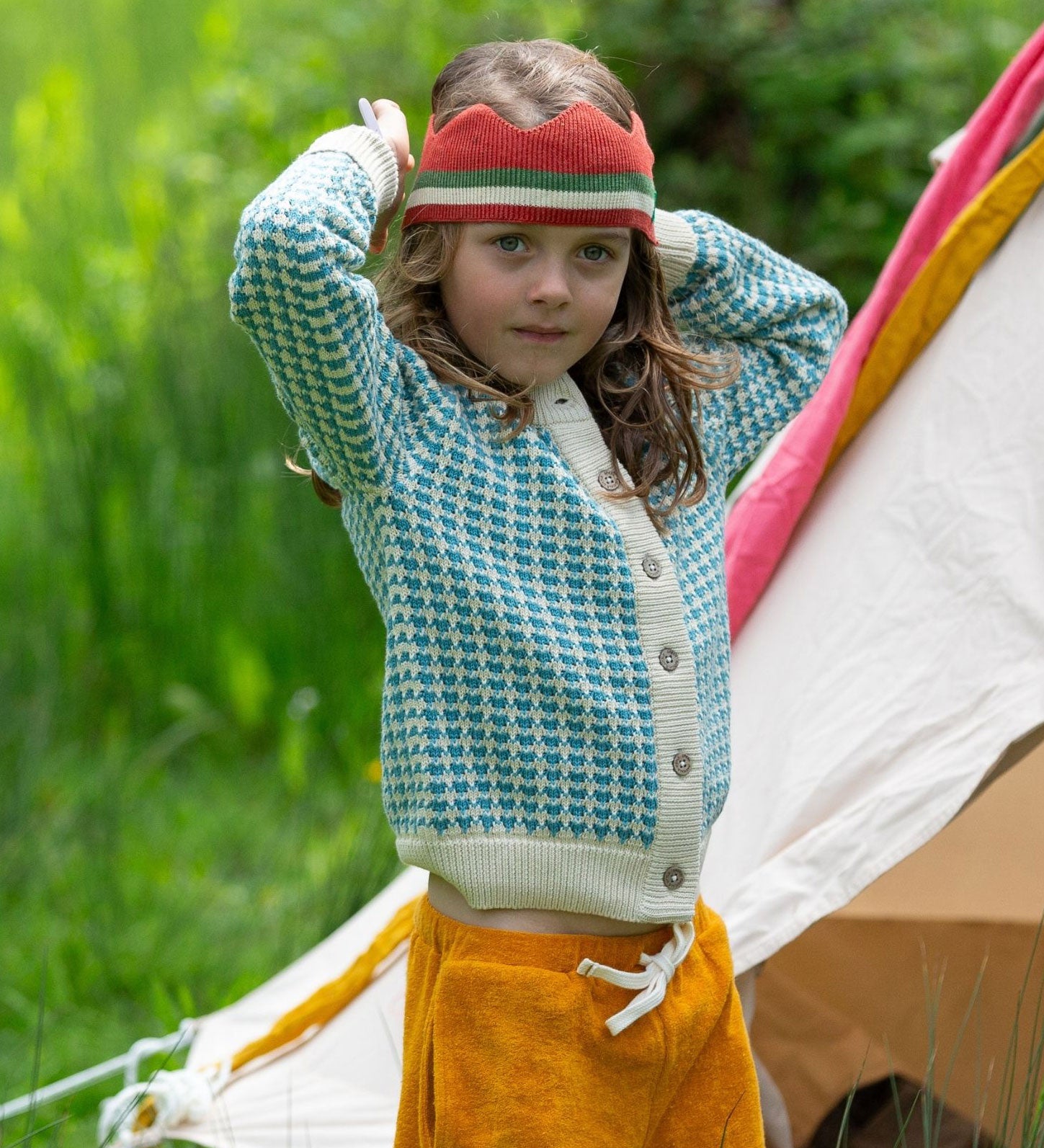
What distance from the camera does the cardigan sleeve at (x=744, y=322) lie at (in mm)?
1620

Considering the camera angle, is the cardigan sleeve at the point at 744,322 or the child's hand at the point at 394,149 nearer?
the child's hand at the point at 394,149

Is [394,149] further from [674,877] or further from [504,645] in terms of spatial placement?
[674,877]

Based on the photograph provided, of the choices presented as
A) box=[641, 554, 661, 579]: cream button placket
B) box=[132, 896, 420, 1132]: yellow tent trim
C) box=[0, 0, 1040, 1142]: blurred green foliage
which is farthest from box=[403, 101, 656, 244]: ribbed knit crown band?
box=[0, 0, 1040, 1142]: blurred green foliage

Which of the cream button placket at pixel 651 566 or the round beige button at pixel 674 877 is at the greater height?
the cream button placket at pixel 651 566

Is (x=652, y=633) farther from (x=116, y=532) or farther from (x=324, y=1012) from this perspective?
(x=116, y=532)

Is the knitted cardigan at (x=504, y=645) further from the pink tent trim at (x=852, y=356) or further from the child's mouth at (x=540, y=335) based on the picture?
the pink tent trim at (x=852, y=356)

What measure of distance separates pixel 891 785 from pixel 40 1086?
158cm

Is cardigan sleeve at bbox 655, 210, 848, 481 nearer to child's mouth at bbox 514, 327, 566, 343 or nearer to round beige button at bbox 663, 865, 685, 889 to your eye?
child's mouth at bbox 514, 327, 566, 343

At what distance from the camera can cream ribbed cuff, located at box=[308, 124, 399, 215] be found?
4.65 feet

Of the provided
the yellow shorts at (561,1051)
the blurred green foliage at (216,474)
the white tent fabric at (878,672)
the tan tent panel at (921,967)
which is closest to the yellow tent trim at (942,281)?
the white tent fabric at (878,672)

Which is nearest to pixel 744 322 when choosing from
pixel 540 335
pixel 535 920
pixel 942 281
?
pixel 540 335

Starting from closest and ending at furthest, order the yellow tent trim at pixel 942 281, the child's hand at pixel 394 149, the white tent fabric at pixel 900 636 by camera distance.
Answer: the child's hand at pixel 394 149, the white tent fabric at pixel 900 636, the yellow tent trim at pixel 942 281

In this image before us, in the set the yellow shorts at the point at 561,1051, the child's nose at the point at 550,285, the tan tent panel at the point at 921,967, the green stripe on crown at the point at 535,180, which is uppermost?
the green stripe on crown at the point at 535,180

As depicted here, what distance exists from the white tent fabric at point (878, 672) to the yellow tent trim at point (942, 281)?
23 mm
